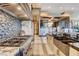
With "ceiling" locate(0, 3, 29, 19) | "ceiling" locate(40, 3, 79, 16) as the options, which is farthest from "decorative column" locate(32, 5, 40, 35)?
"ceiling" locate(0, 3, 29, 19)

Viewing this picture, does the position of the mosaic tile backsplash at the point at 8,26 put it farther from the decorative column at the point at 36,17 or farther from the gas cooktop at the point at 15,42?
the decorative column at the point at 36,17

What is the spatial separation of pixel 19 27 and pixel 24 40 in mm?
219

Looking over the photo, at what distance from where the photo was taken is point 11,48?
6.13 feet

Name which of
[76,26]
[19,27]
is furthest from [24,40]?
[76,26]

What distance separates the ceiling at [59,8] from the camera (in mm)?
1978

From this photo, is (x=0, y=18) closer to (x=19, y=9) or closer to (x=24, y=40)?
(x=19, y=9)

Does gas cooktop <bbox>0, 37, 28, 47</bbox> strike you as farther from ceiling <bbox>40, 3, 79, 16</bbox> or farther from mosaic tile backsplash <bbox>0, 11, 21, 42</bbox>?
ceiling <bbox>40, 3, 79, 16</bbox>

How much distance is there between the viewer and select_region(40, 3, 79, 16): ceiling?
1.98m

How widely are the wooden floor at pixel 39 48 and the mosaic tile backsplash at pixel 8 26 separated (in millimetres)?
317

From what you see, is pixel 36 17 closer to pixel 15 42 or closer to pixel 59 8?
pixel 59 8

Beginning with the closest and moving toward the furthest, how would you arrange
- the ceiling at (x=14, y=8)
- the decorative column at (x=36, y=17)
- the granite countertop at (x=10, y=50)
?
the granite countertop at (x=10, y=50) < the ceiling at (x=14, y=8) < the decorative column at (x=36, y=17)

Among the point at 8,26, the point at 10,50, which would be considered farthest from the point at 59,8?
the point at 10,50

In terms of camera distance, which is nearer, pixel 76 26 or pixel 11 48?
pixel 11 48

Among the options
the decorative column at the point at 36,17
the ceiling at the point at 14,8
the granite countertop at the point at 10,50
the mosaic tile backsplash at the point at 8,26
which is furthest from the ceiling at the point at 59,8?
the granite countertop at the point at 10,50
